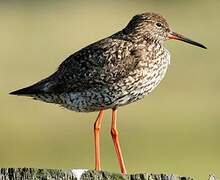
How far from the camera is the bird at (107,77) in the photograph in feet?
32.2

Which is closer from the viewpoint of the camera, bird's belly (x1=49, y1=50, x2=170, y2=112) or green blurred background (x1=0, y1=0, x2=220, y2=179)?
bird's belly (x1=49, y1=50, x2=170, y2=112)

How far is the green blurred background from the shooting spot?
15617mm

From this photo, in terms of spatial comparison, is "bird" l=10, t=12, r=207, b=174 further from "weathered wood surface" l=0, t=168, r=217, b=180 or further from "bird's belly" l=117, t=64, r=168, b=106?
"weathered wood surface" l=0, t=168, r=217, b=180

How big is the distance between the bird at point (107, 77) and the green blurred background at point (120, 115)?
4.15m

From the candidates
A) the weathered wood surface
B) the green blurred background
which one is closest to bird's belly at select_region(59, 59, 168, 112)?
the weathered wood surface

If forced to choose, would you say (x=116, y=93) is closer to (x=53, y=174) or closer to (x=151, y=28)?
(x=151, y=28)

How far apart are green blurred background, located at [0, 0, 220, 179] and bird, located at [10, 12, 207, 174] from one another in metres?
4.15

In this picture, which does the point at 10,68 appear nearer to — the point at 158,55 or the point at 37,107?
the point at 37,107

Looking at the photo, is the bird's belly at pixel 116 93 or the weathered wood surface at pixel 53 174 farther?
the bird's belly at pixel 116 93

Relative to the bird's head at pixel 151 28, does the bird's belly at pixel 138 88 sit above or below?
below

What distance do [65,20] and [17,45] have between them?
5342 millimetres

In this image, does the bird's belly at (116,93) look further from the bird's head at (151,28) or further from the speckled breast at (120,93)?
the bird's head at (151,28)

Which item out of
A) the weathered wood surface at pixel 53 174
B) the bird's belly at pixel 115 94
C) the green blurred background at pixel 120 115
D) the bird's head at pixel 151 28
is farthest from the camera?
the green blurred background at pixel 120 115

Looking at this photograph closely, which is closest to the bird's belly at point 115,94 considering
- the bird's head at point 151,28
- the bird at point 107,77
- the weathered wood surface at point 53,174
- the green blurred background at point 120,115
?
the bird at point 107,77
